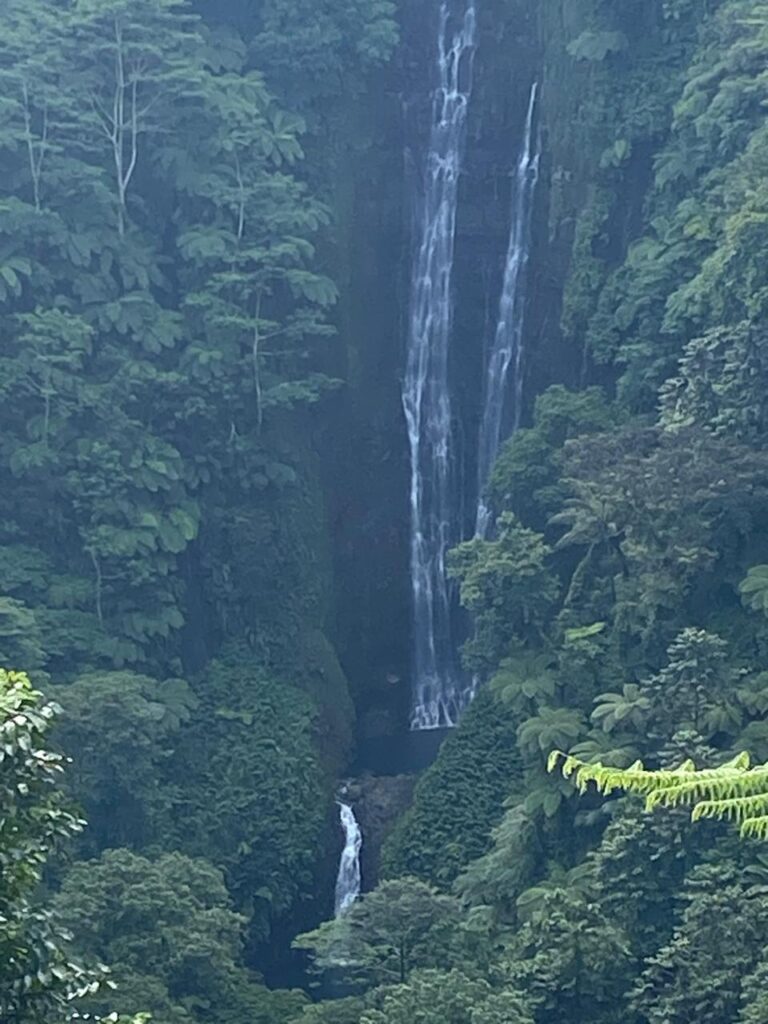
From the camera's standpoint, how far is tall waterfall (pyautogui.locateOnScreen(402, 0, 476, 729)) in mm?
24906

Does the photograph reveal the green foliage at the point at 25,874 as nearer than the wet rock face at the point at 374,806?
Yes

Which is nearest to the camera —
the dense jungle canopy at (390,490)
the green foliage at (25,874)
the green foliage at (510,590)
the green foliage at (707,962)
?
the green foliage at (25,874)

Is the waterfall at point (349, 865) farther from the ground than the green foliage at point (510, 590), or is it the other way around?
the green foliage at point (510, 590)

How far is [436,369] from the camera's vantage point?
83.3 feet

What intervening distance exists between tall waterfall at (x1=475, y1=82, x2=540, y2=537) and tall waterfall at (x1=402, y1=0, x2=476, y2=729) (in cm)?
50

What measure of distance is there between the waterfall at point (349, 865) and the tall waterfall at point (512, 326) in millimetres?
4545

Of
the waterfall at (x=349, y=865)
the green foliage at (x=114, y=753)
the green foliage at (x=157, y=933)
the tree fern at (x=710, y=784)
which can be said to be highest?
the tree fern at (x=710, y=784)

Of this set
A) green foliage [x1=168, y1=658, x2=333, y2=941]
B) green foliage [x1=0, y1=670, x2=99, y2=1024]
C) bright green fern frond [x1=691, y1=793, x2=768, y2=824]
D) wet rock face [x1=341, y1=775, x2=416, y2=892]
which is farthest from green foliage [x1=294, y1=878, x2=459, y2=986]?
bright green fern frond [x1=691, y1=793, x2=768, y2=824]

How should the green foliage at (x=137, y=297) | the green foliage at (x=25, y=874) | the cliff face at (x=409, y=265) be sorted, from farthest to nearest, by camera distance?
the cliff face at (x=409, y=265), the green foliage at (x=137, y=297), the green foliage at (x=25, y=874)

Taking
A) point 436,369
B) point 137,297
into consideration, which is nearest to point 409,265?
point 436,369

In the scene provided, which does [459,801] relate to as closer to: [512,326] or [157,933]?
[157,933]

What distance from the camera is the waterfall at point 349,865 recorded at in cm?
2145

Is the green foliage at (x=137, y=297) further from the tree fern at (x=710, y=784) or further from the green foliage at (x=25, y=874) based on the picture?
the tree fern at (x=710, y=784)

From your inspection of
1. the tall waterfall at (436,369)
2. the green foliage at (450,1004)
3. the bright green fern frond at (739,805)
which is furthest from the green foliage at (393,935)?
the tall waterfall at (436,369)
